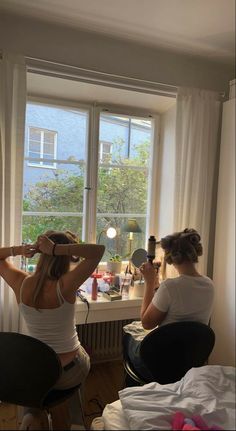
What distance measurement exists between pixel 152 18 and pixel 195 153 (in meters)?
0.87

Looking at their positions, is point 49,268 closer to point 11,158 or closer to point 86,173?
point 11,158

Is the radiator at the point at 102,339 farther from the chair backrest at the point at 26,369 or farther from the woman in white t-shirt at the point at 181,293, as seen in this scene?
the chair backrest at the point at 26,369

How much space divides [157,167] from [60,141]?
0.78 metres

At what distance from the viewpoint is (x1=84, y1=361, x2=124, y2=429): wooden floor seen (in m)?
1.86

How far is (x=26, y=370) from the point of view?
121 cm

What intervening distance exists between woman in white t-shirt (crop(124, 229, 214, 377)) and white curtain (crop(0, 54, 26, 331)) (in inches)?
31.2

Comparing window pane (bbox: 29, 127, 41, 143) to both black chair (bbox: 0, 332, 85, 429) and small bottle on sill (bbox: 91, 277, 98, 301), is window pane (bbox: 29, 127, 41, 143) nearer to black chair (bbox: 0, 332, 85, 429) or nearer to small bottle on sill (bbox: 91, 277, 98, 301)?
small bottle on sill (bbox: 91, 277, 98, 301)

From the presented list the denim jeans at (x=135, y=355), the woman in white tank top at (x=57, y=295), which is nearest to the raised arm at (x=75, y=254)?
the woman in white tank top at (x=57, y=295)

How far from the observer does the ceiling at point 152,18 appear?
1.74m

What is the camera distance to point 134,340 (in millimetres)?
1694

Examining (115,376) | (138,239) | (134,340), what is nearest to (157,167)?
(138,239)

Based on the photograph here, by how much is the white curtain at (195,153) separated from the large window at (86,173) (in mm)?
357

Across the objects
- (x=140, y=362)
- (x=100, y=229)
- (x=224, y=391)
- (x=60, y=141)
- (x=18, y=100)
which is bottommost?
(x=140, y=362)

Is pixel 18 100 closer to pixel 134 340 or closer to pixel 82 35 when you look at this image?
pixel 82 35
